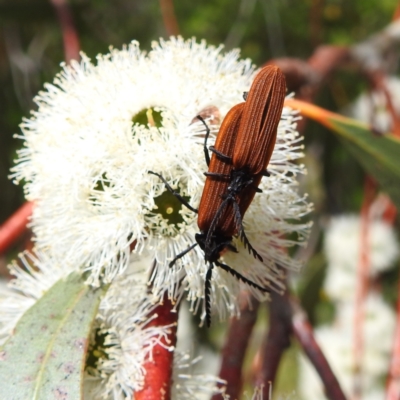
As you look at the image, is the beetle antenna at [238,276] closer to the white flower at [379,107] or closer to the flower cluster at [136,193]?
the flower cluster at [136,193]

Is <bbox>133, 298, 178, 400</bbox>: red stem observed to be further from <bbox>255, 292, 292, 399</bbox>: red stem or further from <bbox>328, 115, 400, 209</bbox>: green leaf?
<bbox>328, 115, 400, 209</bbox>: green leaf

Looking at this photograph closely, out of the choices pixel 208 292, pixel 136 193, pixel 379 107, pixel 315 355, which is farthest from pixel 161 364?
pixel 379 107

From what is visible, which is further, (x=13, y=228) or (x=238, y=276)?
(x=13, y=228)

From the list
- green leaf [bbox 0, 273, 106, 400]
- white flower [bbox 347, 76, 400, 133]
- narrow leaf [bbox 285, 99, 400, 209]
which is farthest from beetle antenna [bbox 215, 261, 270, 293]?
white flower [bbox 347, 76, 400, 133]

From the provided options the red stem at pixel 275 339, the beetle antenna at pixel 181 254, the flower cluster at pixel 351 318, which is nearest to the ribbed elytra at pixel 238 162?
the beetle antenna at pixel 181 254

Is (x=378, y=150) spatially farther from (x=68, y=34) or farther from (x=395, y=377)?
(x=68, y=34)

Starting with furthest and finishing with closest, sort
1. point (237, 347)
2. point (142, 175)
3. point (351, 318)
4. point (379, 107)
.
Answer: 1. point (379, 107)
2. point (351, 318)
3. point (237, 347)
4. point (142, 175)

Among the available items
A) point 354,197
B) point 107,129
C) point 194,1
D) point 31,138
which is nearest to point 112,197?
point 107,129
